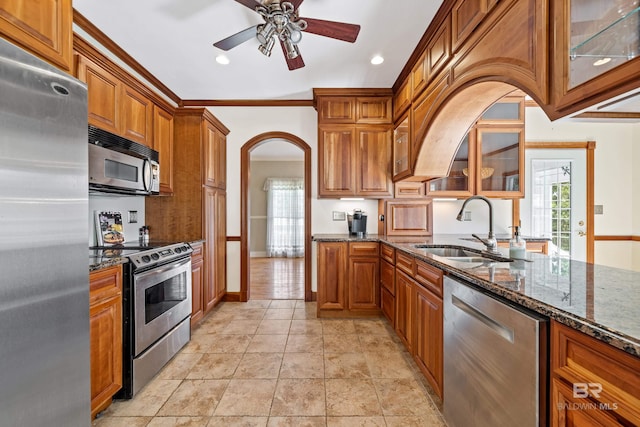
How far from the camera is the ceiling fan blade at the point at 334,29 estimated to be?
183 centimetres

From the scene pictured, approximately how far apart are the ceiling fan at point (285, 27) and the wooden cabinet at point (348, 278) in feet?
6.59

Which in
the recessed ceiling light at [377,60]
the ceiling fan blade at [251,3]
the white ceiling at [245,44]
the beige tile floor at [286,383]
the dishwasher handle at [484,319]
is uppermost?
the white ceiling at [245,44]

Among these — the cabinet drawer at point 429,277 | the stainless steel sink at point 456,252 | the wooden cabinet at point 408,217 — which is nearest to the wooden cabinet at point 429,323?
the cabinet drawer at point 429,277

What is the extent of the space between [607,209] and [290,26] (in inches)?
172

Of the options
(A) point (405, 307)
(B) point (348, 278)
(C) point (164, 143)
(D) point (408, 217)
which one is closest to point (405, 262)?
(A) point (405, 307)

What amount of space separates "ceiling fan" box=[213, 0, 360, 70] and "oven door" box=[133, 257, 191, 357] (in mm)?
1831

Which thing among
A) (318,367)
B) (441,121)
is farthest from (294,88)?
(318,367)

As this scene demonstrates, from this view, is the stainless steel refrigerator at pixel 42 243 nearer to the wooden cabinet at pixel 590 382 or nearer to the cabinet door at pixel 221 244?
the wooden cabinet at pixel 590 382

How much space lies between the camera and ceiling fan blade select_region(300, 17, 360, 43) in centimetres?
183

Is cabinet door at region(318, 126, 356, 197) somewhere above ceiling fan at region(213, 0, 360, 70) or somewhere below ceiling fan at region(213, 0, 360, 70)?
below

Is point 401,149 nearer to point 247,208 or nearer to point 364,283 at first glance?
point 364,283

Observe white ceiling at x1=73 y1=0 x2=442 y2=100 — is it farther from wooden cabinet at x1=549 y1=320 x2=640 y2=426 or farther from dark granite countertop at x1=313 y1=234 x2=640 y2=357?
wooden cabinet at x1=549 y1=320 x2=640 y2=426

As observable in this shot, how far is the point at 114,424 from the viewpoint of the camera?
1.61 meters

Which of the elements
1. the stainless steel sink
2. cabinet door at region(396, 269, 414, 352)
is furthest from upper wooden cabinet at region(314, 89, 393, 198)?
cabinet door at region(396, 269, 414, 352)
